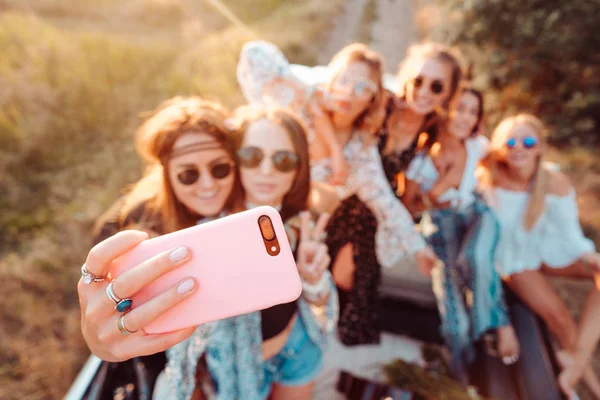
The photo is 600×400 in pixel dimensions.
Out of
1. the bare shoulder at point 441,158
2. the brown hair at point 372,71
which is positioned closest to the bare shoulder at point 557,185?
the bare shoulder at point 441,158

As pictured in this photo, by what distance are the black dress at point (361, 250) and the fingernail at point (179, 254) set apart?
105 cm

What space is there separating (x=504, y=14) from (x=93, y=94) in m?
6.69

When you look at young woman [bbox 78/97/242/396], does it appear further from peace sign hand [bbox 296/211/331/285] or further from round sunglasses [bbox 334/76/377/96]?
round sunglasses [bbox 334/76/377/96]

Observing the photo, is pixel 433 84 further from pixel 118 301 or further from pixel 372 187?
pixel 118 301

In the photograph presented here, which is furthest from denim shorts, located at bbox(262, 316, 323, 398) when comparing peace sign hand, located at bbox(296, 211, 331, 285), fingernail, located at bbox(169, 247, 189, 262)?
fingernail, located at bbox(169, 247, 189, 262)

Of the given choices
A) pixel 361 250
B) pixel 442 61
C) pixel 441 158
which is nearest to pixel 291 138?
pixel 361 250

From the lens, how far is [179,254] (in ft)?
2.65

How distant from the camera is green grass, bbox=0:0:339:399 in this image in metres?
2.88

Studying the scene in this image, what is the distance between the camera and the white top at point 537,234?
2.01 meters

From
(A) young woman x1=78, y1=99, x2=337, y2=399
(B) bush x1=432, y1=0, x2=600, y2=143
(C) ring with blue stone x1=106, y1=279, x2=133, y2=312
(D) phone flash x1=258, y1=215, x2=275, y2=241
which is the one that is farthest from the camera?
(B) bush x1=432, y1=0, x2=600, y2=143

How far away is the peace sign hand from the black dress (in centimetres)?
53

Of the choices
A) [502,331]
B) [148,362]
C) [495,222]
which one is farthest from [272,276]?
[502,331]

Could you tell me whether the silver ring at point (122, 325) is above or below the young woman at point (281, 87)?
below

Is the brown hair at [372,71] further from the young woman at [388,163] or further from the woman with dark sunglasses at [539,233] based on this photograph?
the woman with dark sunglasses at [539,233]
